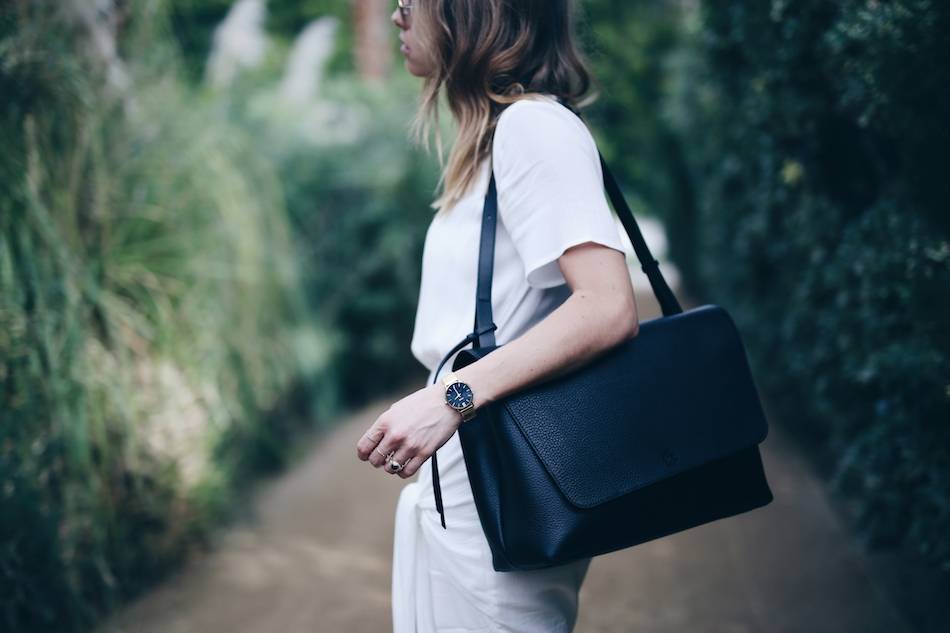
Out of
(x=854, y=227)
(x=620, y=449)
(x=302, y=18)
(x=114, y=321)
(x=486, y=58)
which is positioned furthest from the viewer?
(x=302, y=18)

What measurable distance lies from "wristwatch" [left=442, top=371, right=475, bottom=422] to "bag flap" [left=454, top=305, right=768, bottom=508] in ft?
0.20

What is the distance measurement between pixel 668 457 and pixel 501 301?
381mm

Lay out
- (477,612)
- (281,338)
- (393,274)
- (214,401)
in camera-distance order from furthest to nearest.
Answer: (393,274) < (281,338) < (214,401) < (477,612)

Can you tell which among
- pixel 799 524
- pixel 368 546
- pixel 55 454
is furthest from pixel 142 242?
pixel 799 524

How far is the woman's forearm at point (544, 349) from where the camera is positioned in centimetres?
119

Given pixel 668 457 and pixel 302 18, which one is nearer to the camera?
pixel 668 457

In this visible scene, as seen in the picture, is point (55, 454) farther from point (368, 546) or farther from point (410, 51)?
point (410, 51)

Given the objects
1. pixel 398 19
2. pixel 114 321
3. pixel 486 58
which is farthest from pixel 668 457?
pixel 114 321

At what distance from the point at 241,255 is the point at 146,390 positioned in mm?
1002

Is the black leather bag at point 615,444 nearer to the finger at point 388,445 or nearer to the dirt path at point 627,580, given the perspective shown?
the finger at point 388,445

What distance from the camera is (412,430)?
45.5 inches

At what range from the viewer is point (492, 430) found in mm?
1240

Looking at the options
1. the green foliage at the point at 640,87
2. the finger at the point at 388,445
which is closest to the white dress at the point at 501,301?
the finger at the point at 388,445

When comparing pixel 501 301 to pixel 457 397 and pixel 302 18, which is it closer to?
pixel 457 397
